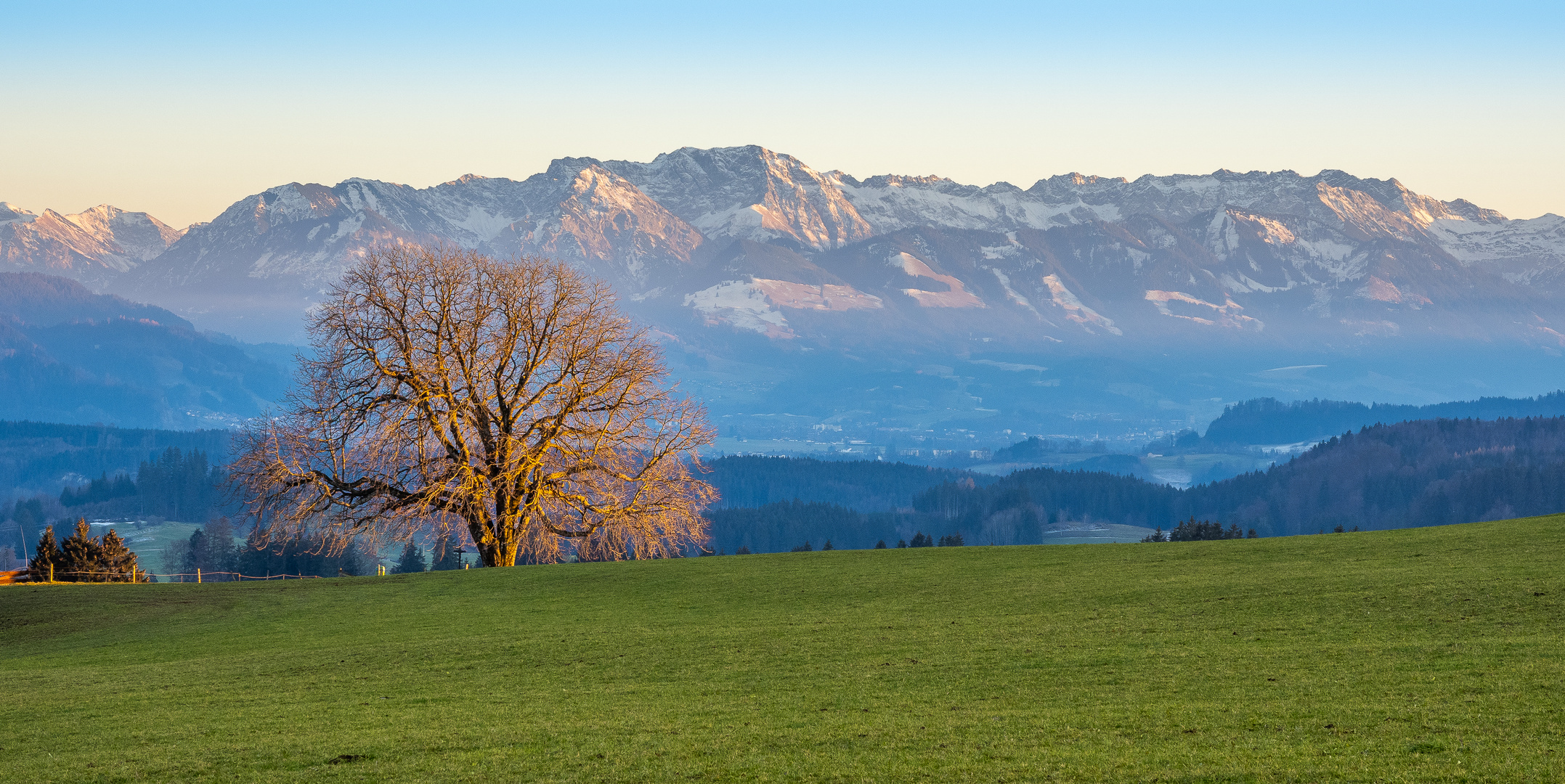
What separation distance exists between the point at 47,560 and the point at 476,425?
30.2 metres

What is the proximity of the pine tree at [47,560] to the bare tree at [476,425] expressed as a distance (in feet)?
58.5

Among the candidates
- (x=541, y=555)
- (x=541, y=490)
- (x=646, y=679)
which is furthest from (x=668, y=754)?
(x=541, y=555)

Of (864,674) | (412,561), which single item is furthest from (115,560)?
(412,561)

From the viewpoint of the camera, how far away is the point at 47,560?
66250mm

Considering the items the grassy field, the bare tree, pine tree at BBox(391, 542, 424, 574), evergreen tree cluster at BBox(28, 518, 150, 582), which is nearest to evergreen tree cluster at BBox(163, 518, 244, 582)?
pine tree at BBox(391, 542, 424, 574)

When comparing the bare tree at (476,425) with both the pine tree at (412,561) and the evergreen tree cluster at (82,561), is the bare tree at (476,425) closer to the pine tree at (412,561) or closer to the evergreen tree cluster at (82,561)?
the evergreen tree cluster at (82,561)

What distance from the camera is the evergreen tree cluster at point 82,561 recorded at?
63969 mm

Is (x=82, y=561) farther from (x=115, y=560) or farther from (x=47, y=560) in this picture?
(x=115, y=560)

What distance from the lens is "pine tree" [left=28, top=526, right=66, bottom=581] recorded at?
205 ft

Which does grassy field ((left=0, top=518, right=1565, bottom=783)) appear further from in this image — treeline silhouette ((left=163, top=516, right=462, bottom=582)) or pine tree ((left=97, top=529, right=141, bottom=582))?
treeline silhouette ((left=163, top=516, right=462, bottom=582))

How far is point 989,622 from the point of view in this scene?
30062 millimetres

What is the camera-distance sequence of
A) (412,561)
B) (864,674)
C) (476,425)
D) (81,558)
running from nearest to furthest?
Answer: (864,674)
(476,425)
(81,558)
(412,561)

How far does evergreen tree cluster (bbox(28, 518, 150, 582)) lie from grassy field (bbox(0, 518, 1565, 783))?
24263 mm

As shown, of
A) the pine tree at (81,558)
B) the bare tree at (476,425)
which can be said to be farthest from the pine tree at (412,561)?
the bare tree at (476,425)
